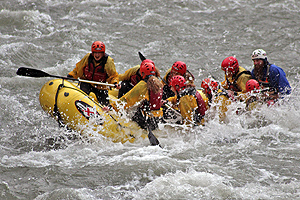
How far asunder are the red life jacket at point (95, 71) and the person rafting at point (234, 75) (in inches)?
98.7

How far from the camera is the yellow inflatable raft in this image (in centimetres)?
588

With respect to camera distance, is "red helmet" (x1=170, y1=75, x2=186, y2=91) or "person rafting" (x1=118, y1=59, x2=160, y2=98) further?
"person rafting" (x1=118, y1=59, x2=160, y2=98)

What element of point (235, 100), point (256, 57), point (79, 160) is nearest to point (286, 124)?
point (235, 100)

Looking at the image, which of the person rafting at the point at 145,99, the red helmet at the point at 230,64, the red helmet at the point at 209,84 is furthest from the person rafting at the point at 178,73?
the person rafting at the point at 145,99

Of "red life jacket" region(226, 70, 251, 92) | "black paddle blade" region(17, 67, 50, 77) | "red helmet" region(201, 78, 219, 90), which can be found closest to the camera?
"black paddle blade" region(17, 67, 50, 77)

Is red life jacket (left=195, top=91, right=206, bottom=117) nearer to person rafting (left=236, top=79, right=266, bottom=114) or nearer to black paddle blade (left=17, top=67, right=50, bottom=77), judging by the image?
person rafting (left=236, top=79, right=266, bottom=114)

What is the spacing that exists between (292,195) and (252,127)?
8.15 feet

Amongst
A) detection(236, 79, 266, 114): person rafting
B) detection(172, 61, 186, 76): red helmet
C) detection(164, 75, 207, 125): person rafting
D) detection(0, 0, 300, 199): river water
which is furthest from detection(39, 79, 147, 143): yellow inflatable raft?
detection(236, 79, 266, 114): person rafting

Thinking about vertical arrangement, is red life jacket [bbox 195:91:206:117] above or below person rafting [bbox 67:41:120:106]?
below

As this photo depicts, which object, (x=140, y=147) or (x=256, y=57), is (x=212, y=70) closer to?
(x=256, y=57)

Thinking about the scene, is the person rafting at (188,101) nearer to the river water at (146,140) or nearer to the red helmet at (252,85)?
the river water at (146,140)

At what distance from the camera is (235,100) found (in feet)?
22.3

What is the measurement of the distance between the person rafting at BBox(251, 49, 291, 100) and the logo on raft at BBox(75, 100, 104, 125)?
3.47m

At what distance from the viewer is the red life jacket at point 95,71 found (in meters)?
6.66
